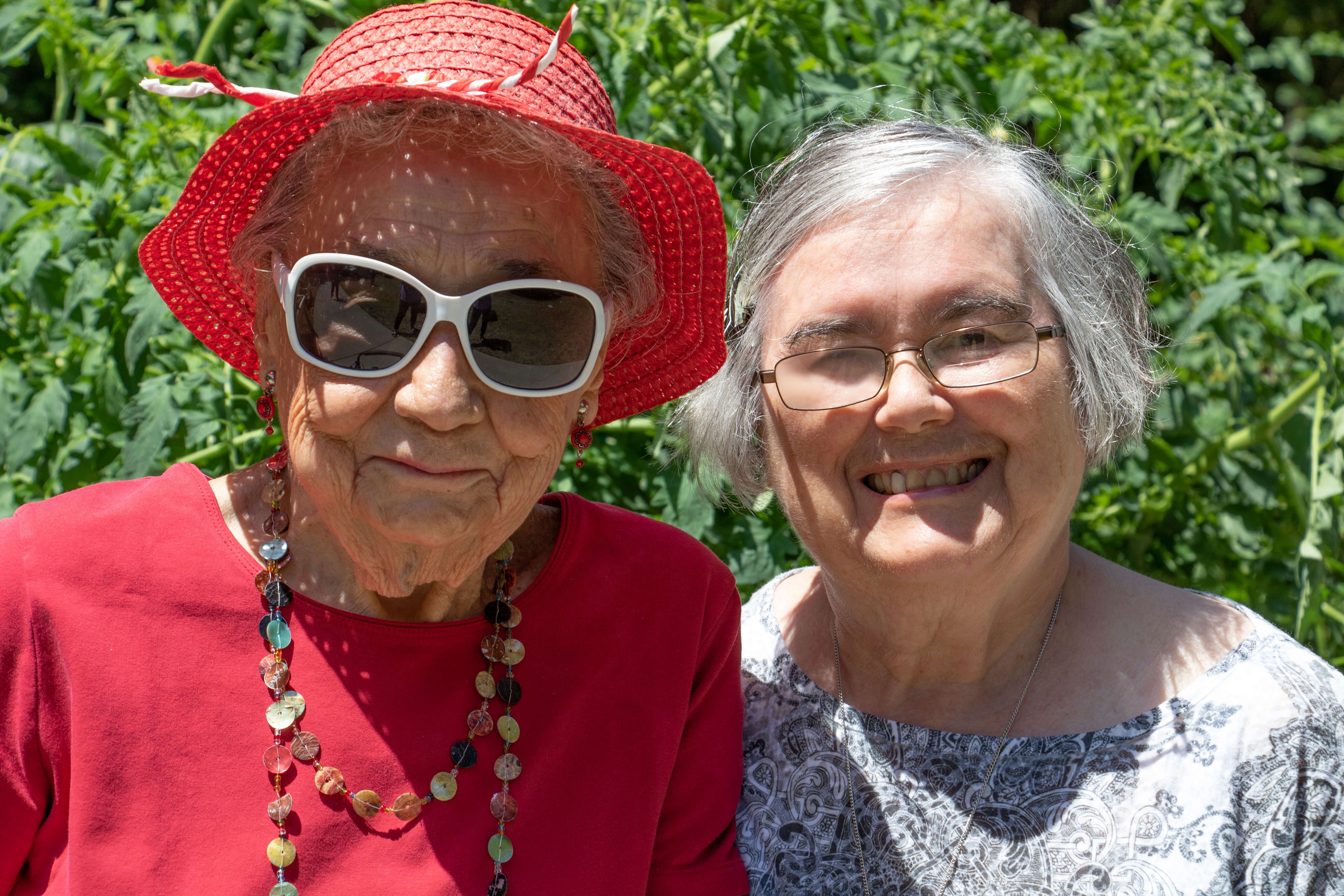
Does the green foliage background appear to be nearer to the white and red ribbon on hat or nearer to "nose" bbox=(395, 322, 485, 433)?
the white and red ribbon on hat

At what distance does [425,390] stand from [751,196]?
117 centimetres

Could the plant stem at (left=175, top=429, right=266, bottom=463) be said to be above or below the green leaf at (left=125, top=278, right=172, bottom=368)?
below

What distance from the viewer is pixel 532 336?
1.52 metres

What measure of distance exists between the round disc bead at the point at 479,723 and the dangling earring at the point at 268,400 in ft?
1.62

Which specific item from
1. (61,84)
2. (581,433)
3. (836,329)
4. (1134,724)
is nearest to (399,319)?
(581,433)

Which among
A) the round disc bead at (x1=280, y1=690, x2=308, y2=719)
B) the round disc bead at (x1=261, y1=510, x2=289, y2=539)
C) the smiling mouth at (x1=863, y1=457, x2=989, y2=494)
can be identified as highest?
the smiling mouth at (x1=863, y1=457, x2=989, y2=494)

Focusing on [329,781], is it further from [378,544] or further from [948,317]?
[948,317]

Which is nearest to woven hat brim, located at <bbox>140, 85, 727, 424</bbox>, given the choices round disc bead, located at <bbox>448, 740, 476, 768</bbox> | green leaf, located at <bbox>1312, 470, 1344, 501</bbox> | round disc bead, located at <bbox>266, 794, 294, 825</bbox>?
round disc bead, located at <bbox>448, 740, 476, 768</bbox>

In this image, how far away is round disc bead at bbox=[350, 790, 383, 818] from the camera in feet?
5.16

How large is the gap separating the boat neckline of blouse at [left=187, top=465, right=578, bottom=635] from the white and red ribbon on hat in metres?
0.51

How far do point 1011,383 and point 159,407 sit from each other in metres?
1.49

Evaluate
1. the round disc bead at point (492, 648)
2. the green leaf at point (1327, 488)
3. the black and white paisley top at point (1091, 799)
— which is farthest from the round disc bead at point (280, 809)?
the green leaf at point (1327, 488)

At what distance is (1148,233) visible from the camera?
2.78 m

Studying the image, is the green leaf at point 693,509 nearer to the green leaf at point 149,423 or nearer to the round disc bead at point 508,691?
the round disc bead at point 508,691
